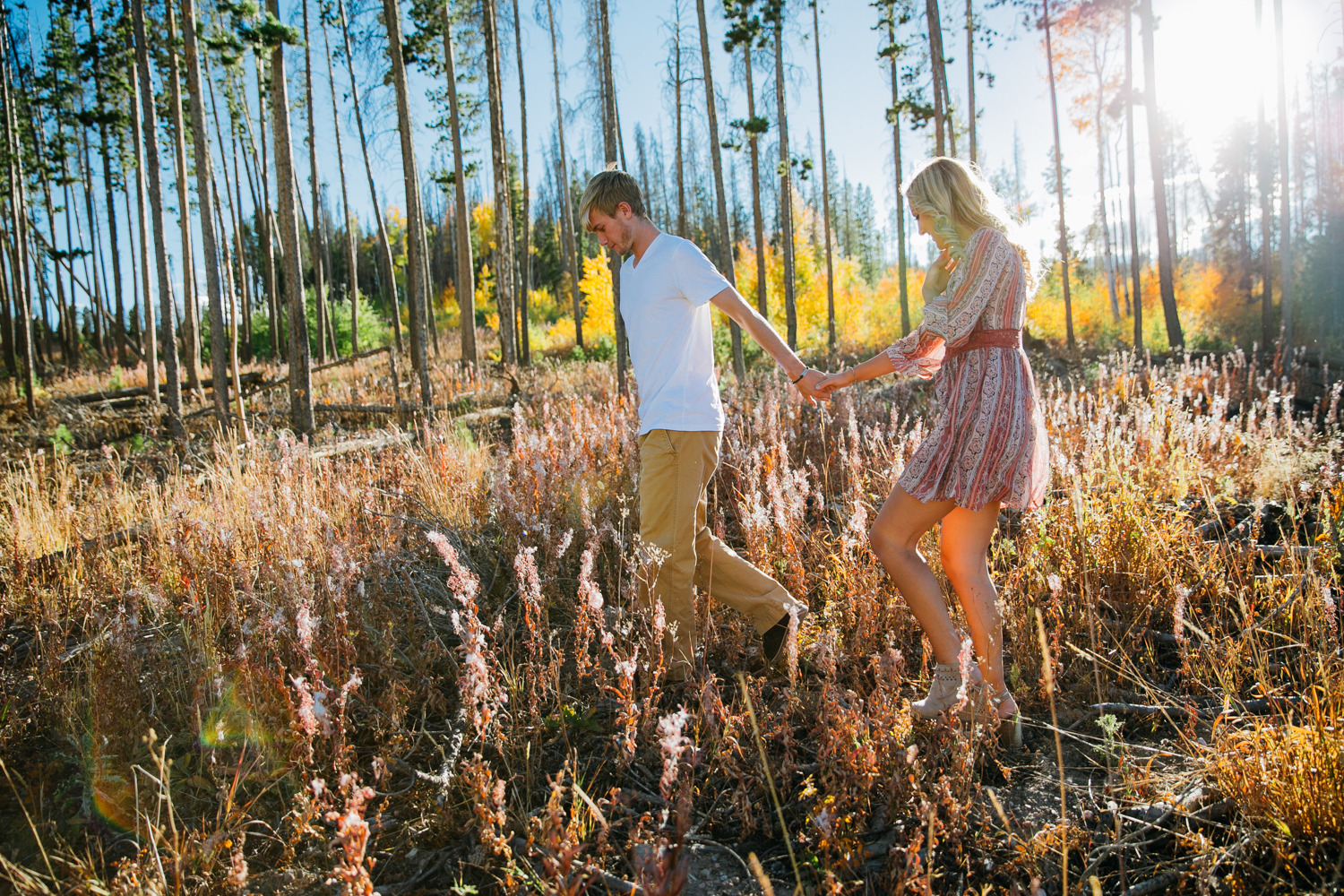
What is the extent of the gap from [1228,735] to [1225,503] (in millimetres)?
2739

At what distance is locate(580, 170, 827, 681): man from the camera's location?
2730 millimetres

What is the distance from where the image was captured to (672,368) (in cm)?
276

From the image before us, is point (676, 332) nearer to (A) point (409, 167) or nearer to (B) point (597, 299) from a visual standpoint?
(A) point (409, 167)

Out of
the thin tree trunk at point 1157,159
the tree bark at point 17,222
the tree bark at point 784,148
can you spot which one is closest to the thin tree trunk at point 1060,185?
the thin tree trunk at point 1157,159

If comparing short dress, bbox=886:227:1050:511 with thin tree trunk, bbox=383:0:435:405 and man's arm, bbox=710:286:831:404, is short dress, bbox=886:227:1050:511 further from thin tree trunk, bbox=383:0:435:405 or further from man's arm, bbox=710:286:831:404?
thin tree trunk, bbox=383:0:435:405

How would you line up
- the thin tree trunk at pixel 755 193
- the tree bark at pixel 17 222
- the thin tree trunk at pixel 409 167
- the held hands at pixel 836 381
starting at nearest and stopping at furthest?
the held hands at pixel 836 381, the thin tree trunk at pixel 409 167, the tree bark at pixel 17 222, the thin tree trunk at pixel 755 193

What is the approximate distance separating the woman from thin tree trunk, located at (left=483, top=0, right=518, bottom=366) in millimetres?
10318

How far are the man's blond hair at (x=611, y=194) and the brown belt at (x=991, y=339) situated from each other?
137 centimetres

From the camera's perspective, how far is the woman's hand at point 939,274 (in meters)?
2.49

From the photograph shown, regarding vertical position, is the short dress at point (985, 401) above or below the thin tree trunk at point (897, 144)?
below

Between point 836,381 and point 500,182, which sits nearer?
point 836,381

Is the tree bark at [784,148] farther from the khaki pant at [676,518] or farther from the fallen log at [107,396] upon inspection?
the khaki pant at [676,518]

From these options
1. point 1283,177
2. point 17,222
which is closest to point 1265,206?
point 1283,177

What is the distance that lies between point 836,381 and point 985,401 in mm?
610
